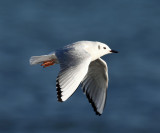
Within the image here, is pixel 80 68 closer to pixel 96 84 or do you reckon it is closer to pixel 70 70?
pixel 70 70

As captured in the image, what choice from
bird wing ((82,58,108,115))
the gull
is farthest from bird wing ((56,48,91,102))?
bird wing ((82,58,108,115))

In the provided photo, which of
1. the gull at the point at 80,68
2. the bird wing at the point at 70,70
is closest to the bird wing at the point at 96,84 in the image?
the gull at the point at 80,68

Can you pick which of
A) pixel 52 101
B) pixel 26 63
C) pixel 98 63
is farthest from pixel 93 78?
pixel 26 63

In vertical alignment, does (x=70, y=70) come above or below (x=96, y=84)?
above

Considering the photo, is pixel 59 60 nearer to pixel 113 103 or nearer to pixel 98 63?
pixel 98 63

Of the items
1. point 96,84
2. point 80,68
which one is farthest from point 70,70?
point 96,84

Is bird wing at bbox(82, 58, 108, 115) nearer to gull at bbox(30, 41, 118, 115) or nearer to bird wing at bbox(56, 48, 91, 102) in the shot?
gull at bbox(30, 41, 118, 115)
